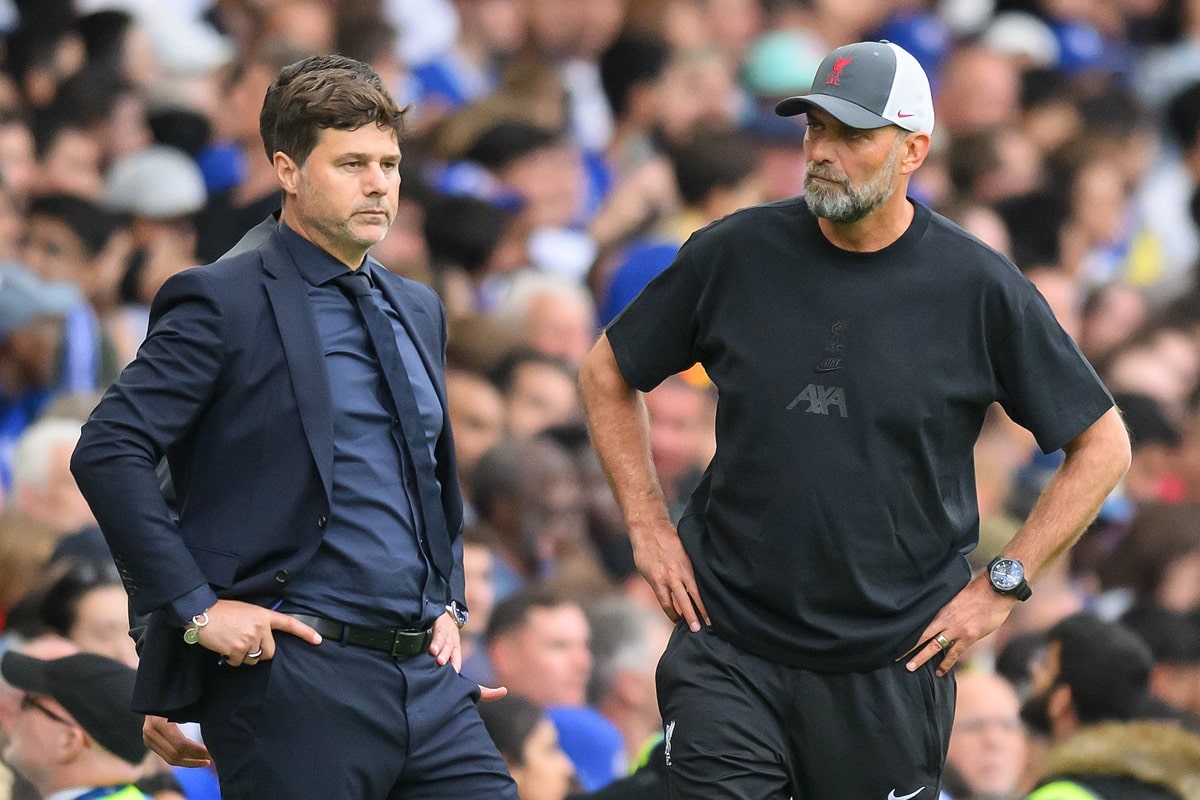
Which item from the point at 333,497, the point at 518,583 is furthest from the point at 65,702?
the point at 518,583

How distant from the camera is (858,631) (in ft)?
16.8

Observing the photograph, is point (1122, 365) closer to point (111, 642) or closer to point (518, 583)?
point (518, 583)

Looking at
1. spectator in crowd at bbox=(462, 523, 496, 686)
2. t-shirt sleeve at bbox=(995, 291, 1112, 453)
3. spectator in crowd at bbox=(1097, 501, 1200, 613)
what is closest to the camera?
t-shirt sleeve at bbox=(995, 291, 1112, 453)

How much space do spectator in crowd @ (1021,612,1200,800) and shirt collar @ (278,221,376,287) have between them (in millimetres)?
2928

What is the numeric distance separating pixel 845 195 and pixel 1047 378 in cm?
68

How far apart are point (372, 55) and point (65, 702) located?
6.48 meters

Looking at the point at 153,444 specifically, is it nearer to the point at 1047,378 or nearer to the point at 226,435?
the point at 226,435

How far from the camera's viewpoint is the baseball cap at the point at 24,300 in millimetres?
8773

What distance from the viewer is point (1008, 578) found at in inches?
207

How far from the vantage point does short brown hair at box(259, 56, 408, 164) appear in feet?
15.5

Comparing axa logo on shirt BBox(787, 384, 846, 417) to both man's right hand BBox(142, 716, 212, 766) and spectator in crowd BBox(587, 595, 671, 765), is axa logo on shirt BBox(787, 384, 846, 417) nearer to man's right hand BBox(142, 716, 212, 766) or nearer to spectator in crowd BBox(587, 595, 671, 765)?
man's right hand BBox(142, 716, 212, 766)

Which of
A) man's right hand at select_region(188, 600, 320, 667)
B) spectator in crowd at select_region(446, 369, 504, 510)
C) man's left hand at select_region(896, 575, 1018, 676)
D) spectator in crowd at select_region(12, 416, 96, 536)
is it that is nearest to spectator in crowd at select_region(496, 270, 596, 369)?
spectator in crowd at select_region(446, 369, 504, 510)

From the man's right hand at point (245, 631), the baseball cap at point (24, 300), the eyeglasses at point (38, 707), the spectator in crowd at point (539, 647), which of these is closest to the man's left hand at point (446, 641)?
the man's right hand at point (245, 631)

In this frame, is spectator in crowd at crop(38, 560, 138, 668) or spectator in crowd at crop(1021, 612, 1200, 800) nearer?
spectator in crowd at crop(1021, 612, 1200, 800)
